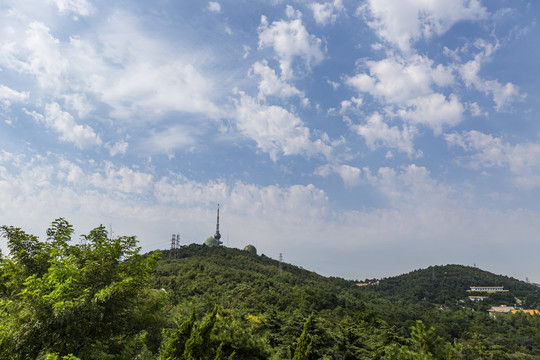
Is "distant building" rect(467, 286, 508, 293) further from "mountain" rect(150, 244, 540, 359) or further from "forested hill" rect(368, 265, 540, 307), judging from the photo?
"mountain" rect(150, 244, 540, 359)

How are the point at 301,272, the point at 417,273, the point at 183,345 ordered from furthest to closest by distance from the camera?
the point at 417,273 → the point at 301,272 → the point at 183,345

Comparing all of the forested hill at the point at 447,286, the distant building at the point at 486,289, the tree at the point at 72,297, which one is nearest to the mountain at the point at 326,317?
Result: the forested hill at the point at 447,286

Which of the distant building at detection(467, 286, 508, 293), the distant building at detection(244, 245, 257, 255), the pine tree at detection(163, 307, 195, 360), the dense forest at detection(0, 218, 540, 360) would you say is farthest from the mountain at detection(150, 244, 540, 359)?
the distant building at detection(467, 286, 508, 293)

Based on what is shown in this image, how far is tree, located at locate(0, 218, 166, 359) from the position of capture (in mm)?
9914

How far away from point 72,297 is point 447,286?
174815mm

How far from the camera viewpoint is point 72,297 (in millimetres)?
10719

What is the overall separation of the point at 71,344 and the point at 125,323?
6.85 ft

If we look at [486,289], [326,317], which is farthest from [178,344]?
[486,289]

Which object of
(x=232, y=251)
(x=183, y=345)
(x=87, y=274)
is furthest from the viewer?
(x=232, y=251)

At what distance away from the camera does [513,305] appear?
405 ft

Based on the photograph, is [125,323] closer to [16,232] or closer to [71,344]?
[71,344]

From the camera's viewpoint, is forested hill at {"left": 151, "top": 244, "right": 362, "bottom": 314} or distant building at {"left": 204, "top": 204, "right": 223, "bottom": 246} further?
distant building at {"left": 204, "top": 204, "right": 223, "bottom": 246}

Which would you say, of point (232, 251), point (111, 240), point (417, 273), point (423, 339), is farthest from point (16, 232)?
point (417, 273)

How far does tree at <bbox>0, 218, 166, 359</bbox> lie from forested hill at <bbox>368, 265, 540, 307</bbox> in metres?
141
